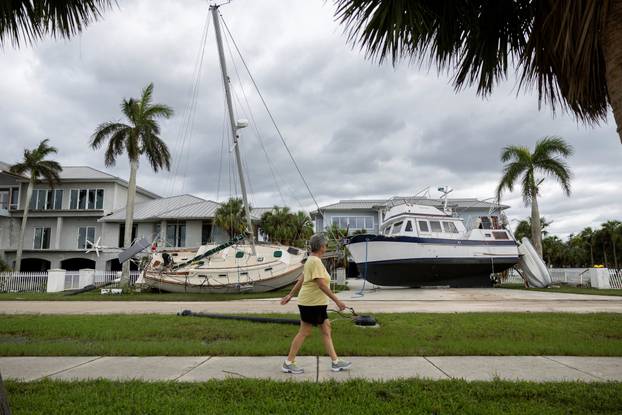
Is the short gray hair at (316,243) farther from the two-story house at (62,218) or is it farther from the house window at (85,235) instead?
the house window at (85,235)

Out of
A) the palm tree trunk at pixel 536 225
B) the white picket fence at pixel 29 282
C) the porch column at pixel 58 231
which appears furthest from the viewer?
the porch column at pixel 58 231

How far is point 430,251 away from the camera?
23.0m

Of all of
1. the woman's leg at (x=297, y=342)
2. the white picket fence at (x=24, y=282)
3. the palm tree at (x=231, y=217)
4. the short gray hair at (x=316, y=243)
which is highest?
the palm tree at (x=231, y=217)

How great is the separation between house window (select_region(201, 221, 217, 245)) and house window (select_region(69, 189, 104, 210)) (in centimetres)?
956

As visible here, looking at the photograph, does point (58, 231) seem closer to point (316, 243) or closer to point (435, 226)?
point (435, 226)

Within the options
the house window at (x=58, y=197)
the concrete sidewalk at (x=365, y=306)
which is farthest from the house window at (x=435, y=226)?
the house window at (x=58, y=197)

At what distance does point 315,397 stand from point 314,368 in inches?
49.6

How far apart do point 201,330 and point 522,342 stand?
5514 mm

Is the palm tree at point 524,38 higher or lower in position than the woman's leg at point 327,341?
higher

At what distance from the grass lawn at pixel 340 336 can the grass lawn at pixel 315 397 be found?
66.6 inches

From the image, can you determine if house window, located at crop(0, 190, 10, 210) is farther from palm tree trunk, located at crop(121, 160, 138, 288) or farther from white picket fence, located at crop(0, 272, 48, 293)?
palm tree trunk, located at crop(121, 160, 138, 288)

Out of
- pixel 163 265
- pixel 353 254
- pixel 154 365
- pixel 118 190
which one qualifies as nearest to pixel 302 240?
pixel 353 254

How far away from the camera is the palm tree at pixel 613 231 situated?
2470 inches

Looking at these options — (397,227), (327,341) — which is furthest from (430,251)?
(327,341)
